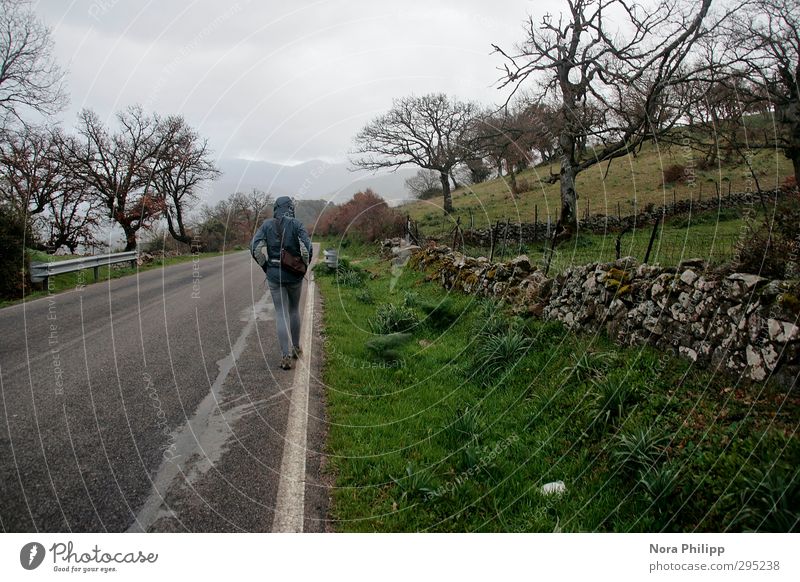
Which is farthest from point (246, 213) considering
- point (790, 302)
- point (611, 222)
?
point (790, 302)

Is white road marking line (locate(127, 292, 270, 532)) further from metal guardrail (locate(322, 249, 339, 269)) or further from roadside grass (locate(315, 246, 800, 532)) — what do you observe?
metal guardrail (locate(322, 249, 339, 269))

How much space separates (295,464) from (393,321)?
430 centimetres

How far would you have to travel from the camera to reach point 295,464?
11.4ft

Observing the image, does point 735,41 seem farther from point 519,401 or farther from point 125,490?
point 125,490

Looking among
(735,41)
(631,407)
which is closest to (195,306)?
(631,407)

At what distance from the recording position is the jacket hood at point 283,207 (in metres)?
5.91

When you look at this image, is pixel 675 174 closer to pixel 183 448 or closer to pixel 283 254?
pixel 283 254

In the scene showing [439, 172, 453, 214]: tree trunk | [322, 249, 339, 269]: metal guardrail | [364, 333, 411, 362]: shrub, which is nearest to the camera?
[364, 333, 411, 362]: shrub

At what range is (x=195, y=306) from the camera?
9445mm

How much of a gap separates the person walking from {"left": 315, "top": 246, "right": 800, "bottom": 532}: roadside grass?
40.6 inches

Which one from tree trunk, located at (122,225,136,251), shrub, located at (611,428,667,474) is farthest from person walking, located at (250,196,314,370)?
tree trunk, located at (122,225,136,251)

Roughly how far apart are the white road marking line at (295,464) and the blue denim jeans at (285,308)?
42cm

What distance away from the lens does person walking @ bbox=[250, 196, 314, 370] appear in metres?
5.79

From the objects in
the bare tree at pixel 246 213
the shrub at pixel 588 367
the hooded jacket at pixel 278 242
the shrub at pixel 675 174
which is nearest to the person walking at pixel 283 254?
the hooded jacket at pixel 278 242
